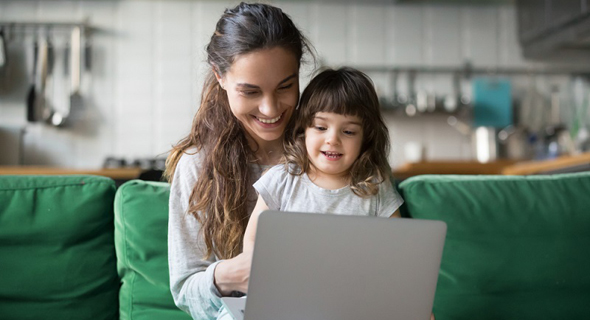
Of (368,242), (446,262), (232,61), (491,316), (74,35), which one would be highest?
(74,35)

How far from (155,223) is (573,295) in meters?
1.04

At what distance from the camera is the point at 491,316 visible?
1.55m

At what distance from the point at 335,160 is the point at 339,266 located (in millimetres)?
351

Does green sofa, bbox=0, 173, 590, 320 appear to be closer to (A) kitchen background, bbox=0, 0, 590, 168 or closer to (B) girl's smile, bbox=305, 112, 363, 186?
(B) girl's smile, bbox=305, 112, 363, 186

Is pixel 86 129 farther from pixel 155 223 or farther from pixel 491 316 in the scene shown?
pixel 491 316

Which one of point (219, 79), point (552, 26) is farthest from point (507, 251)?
point (552, 26)

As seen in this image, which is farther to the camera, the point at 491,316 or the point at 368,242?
the point at 491,316

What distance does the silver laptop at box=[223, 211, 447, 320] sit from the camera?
3.33 ft

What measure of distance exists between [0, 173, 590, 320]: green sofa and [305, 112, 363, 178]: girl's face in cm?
32

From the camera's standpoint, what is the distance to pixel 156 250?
1545 millimetres

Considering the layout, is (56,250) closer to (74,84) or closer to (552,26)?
(74,84)

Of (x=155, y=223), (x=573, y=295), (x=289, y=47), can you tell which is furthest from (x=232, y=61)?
(x=573, y=295)

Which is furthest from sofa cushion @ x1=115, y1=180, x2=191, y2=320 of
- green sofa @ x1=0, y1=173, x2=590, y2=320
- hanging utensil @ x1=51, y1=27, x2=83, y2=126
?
hanging utensil @ x1=51, y1=27, x2=83, y2=126

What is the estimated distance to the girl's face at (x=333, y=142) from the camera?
1.34 metres
